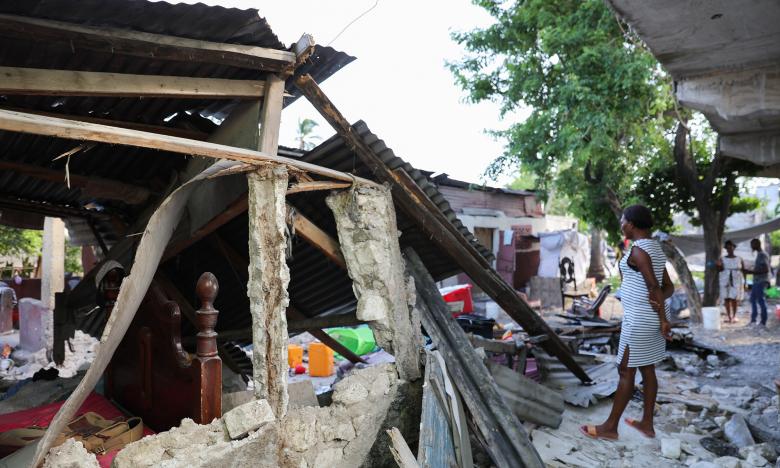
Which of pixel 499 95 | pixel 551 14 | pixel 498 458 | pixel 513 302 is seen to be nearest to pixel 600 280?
pixel 499 95

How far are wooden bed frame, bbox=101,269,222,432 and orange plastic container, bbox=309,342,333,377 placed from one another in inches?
154

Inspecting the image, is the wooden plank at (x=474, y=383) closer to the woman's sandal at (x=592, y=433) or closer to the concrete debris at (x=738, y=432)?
the woman's sandal at (x=592, y=433)

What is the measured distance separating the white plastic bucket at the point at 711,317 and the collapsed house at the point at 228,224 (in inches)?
283

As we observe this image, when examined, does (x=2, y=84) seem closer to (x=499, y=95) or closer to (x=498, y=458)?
(x=498, y=458)

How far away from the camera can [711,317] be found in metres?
10.6

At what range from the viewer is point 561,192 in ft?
43.0

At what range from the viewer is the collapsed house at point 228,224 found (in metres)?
2.55

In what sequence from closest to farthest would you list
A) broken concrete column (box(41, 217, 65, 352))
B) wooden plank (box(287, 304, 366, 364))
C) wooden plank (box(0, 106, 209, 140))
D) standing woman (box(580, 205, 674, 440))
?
wooden plank (box(0, 106, 209, 140)) → standing woman (box(580, 205, 674, 440)) → wooden plank (box(287, 304, 366, 364)) → broken concrete column (box(41, 217, 65, 352))

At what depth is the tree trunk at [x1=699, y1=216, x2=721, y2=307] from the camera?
1138 centimetres

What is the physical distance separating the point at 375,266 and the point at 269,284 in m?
1.05

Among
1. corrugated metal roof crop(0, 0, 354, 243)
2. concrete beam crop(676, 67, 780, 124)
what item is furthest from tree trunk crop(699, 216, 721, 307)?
corrugated metal roof crop(0, 0, 354, 243)

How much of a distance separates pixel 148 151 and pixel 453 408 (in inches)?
132

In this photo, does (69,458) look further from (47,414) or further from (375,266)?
(375,266)

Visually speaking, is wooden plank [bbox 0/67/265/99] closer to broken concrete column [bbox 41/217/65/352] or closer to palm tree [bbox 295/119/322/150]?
broken concrete column [bbox 41/217/65/352]
